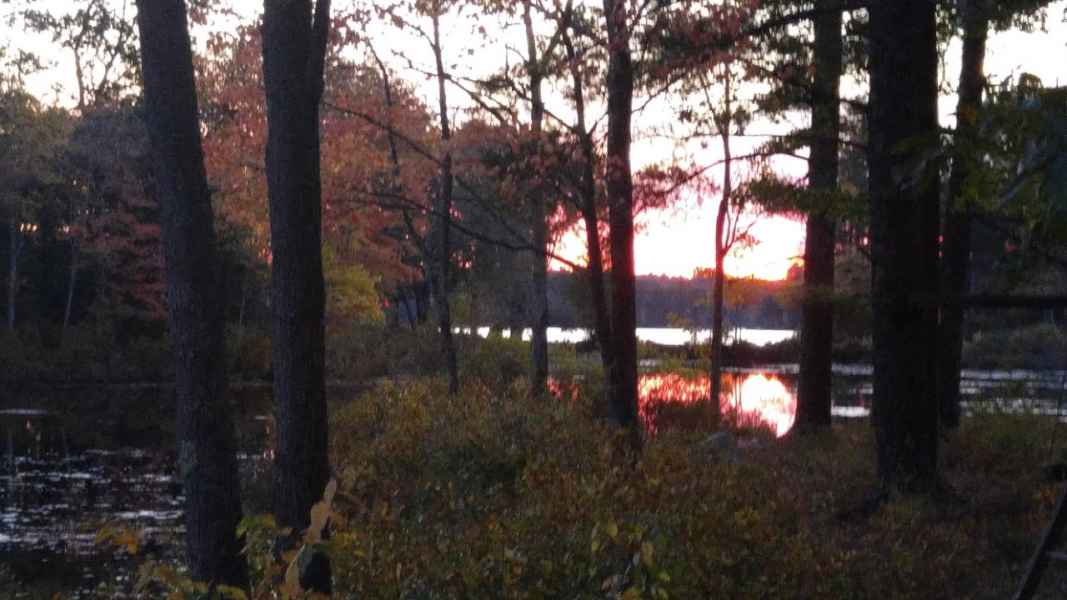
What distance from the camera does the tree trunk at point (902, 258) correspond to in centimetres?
1184

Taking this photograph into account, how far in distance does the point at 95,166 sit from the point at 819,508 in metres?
35.2

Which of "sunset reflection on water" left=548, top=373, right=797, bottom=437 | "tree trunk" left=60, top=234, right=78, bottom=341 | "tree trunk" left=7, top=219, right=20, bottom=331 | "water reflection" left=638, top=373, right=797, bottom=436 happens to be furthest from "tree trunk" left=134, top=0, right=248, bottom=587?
"tree trunk" left=60, top=234, right=78, bottom=341

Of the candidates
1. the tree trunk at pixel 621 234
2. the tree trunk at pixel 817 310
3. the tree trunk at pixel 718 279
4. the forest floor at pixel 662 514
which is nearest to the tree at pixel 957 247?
the forest floor at pixel 662 514

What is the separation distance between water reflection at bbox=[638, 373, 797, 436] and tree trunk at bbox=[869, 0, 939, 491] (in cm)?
771

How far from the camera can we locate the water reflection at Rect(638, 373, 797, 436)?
2222cm

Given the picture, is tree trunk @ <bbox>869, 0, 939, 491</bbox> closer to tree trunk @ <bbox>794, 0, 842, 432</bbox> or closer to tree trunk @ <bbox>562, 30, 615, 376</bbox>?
tree trunk @ <bbox>562, 30, 615, 376</bbox>

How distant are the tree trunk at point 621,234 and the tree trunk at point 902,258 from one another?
3.42 meters

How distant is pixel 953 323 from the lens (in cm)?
1820

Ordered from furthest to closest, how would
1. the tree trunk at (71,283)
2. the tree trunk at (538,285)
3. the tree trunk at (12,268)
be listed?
the tree trunk at (71,283)
the tree trunk at (12,268)
the tree trunk at (538,285)

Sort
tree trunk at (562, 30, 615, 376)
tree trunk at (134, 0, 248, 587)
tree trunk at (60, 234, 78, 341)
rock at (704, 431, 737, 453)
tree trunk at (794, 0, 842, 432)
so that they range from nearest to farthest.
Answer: tree trunk at (134, 0, 248, 587)
rock at (704, 431, 737, 453)
tree trunk at (562, 30, 615, 376)
tree trunk at (794, 0, 842, 432)
tree trunk at (60, 234, 78, 341)

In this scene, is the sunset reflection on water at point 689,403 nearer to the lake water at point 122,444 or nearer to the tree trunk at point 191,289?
the lake water at point 122,444

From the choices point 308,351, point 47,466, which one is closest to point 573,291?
point 47,466

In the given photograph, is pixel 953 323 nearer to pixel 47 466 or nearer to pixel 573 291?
pixel 47 466

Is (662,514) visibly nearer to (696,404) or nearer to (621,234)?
(621,234)
